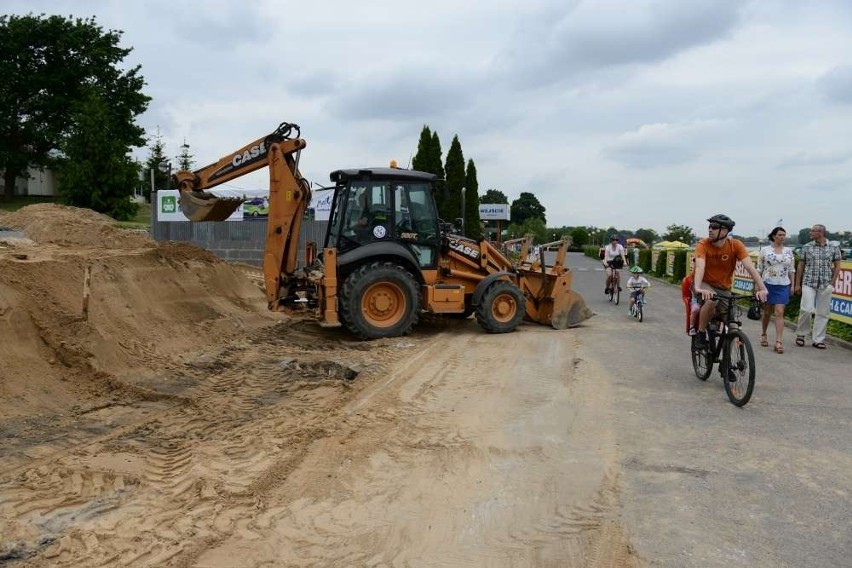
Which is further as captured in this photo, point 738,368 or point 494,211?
point 494,211

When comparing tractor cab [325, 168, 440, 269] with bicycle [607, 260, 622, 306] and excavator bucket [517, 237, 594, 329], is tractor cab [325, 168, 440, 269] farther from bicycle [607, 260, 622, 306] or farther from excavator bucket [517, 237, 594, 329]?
bicycle [607, 260, 622, 306]

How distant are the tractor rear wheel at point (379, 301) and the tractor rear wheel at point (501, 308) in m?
1.18

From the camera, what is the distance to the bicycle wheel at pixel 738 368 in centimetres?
668

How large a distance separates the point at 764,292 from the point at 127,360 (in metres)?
7.07

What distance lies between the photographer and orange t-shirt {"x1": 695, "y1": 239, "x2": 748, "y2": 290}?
299 inches

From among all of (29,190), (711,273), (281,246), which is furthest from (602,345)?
(29,190)

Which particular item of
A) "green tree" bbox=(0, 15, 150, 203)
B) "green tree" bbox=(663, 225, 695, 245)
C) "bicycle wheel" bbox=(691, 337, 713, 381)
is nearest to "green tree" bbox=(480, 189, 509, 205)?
"green tree" bbox=(663, 225, 695, 245)

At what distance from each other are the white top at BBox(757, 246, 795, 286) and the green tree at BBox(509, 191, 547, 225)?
113 meters

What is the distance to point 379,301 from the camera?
1098 centimetres

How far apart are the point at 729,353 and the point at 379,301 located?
5478mm

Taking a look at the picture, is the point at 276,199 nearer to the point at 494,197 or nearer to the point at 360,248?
the point at 360,248

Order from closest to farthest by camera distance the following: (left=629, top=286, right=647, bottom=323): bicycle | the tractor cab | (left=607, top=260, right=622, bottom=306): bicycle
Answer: the tractor cab < (left=629, top=286, right=647, bottom=323): bicycle < (left=607, top=260, right=622, bottom=306): bicycle

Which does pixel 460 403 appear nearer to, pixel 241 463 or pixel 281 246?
pixel 241 463

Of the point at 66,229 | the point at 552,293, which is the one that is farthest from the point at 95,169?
the point at 552,293
